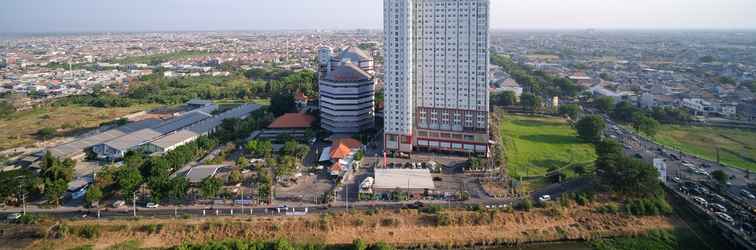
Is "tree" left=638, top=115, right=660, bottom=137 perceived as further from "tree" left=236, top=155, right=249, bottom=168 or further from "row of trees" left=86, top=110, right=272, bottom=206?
"row of trees" left=86, top=110, right=272, bottom=206

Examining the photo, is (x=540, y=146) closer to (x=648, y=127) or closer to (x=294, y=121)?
(x=648, y=127)

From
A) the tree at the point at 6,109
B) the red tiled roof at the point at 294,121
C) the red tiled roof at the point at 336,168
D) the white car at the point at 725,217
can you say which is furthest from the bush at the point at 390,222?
the tree at the point at 6,109

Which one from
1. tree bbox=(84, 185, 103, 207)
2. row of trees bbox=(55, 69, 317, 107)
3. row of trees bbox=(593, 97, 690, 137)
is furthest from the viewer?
row of trees bbox=(55, 69, 317, 107)

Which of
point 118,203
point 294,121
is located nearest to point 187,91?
point 294,121

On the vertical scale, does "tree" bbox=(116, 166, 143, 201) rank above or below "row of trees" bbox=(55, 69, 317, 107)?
below

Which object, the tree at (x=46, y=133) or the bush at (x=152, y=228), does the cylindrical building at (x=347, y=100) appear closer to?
the bush at (x=152, y=228)

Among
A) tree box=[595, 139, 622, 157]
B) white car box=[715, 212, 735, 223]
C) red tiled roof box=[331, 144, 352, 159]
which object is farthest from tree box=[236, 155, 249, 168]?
white car box=[715, 212, 735, 223]

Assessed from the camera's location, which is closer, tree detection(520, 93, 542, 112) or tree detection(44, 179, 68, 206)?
tree detection(44, 179, 68, 206)

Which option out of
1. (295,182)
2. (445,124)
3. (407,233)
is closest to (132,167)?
(295,182)
